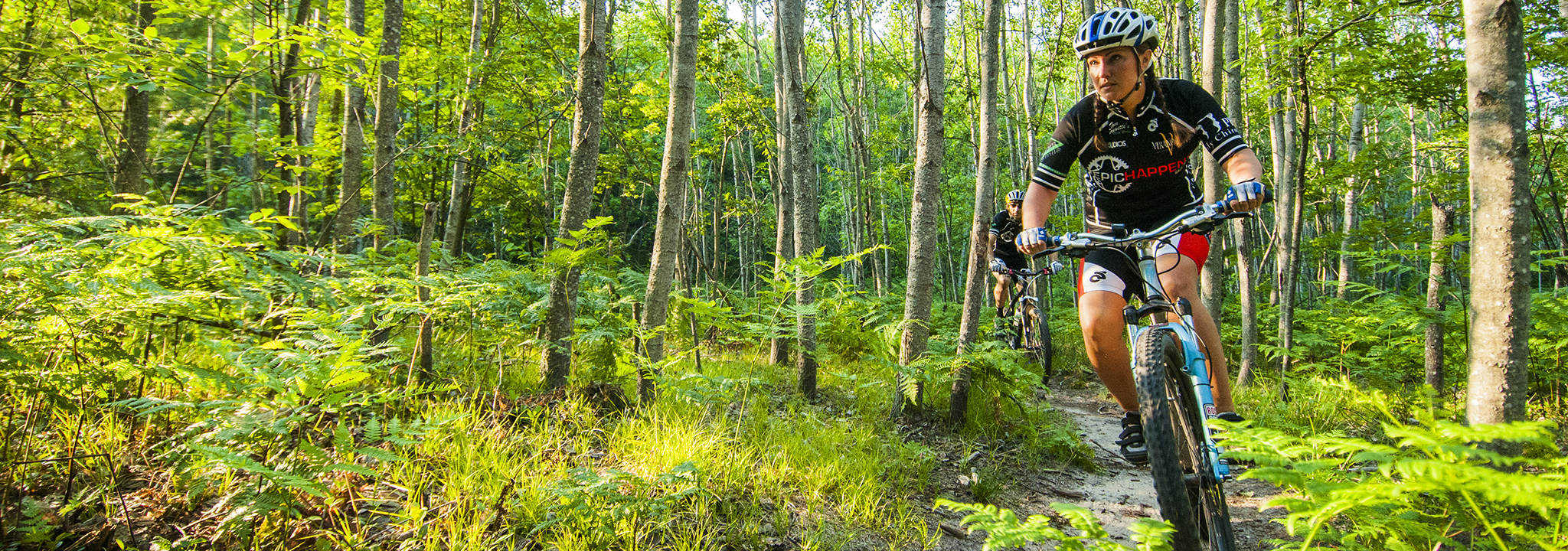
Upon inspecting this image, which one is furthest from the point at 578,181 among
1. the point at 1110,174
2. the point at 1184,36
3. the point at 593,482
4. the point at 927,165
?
the point at 1184,36

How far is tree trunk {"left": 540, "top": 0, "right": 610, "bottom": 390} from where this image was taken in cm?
366

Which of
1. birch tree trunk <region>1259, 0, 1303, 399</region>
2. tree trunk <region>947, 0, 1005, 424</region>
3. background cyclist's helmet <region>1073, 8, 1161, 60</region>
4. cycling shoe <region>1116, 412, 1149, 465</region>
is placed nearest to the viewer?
cycling shoe <region>1116, 412, 1149, 465</region>

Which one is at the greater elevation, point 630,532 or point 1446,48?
point 1446,48

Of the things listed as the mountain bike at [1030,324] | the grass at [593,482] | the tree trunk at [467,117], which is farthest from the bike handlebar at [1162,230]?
the tree trunk at [467,117]

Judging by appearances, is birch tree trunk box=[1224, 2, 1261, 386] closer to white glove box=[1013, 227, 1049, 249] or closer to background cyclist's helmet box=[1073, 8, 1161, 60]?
background cyclist's helmet box=[1073, 8, 1161, 60]

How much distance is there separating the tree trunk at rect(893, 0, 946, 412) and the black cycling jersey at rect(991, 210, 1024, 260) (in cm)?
97

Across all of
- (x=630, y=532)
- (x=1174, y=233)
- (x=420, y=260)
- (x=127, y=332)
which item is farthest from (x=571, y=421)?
(x=1174, y=233)

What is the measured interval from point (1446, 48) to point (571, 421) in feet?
23.6

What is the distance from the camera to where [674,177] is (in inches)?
149

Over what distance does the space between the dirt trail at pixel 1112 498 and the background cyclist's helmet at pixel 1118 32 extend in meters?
2.19

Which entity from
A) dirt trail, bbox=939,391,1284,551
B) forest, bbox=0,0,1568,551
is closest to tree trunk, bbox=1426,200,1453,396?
forest, bbox=0,0,1568,551

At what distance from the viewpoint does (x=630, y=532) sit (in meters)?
2.22

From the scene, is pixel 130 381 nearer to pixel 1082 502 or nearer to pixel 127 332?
pixel 127 332

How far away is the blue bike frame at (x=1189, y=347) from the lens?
2141mm
